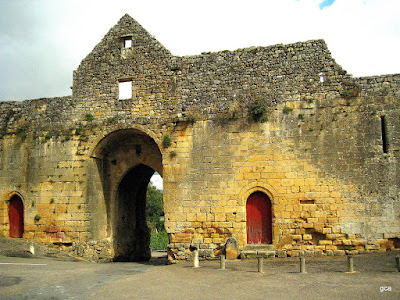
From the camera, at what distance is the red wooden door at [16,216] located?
51.4 feet

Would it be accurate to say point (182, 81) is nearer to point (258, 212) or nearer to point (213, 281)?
point (258, 212)

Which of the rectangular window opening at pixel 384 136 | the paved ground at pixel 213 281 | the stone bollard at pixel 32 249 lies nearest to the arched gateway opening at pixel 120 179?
the stone bollard at pixel 32 249

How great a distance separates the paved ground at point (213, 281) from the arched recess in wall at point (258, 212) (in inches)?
40.2

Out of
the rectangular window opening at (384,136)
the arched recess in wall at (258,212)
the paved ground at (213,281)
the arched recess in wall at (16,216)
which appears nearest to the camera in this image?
the paved ground at (213,281)

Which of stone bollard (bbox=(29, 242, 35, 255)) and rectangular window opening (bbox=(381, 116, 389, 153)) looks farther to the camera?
stone bollard (bbox=(29, 242, 35, 255))

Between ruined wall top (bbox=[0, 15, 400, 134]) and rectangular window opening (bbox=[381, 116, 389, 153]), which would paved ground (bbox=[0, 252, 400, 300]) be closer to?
rectangular window opening (bbox=[381, 116, 389, 153])

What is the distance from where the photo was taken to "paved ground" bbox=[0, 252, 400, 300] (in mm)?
7742

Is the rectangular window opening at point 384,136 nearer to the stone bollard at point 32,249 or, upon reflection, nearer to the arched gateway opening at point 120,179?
the arched gateway opening at point 120,179

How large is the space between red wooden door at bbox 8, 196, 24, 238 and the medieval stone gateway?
8 cm

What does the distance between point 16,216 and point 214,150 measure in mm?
8778

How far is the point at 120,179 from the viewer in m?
16.2

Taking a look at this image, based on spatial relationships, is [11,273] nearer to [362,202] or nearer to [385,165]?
[362,202]

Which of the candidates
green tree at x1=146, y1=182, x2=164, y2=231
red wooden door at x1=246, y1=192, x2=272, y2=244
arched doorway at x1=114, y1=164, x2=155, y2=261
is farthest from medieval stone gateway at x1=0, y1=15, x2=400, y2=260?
green tree at x1=146, y1=182, x2=164, y2=231

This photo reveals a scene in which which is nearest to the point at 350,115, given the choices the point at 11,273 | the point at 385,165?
the point at 385,165
